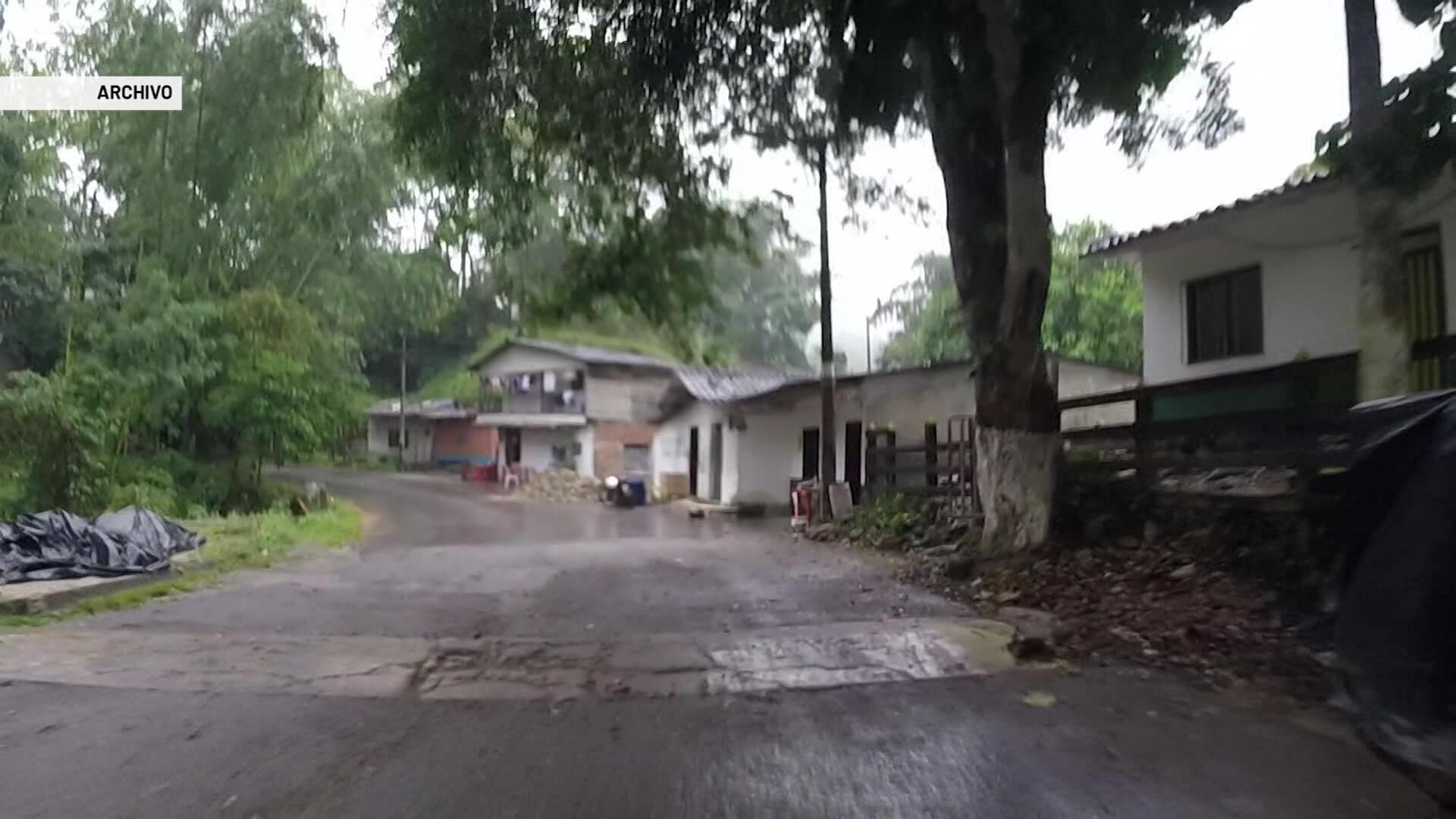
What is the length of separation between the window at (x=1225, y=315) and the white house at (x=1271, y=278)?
12mm

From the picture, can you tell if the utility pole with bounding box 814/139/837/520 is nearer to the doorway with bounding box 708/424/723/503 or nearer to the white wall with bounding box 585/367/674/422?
the doorway with bounding box 708/424/723/503

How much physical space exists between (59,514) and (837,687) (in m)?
8.70

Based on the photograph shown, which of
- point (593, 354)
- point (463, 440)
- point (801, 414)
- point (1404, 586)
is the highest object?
point (593, 354)

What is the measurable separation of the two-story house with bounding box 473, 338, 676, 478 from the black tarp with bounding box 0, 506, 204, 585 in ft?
66.7

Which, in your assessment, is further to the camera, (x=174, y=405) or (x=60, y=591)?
(x=174, y=405)

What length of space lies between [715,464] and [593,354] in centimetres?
913

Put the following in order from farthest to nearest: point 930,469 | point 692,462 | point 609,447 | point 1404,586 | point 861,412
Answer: point 609,447, point 692,462, point 861,412, point 930,469, point 1404,586

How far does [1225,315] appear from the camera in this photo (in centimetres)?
1187

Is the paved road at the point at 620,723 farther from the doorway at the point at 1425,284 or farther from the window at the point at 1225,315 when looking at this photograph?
the window at the point at 1225,315

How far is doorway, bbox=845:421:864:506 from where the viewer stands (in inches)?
834

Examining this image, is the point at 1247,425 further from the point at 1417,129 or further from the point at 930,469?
the point at 930,469

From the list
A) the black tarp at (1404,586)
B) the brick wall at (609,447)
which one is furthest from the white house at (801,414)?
the black tarp at (1404,586)

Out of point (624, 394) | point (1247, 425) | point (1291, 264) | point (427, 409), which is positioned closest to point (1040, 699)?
point (1247, 425)

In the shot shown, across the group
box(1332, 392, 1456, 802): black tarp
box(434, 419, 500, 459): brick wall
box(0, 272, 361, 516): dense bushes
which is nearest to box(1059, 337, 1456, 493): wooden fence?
box(1332, 392, 1456, 802): black tarp
